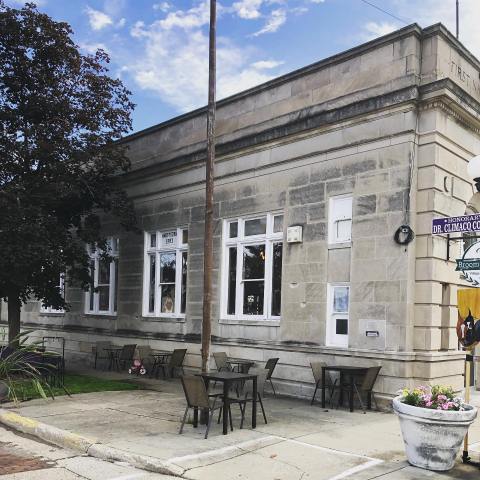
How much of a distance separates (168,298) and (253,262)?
138 inches

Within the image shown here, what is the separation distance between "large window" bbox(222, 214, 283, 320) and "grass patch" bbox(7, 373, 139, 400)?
2.97m

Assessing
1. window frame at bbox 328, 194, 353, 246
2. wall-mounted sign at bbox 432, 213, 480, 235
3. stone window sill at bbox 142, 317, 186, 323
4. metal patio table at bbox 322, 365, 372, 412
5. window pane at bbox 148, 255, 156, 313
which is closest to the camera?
wall-mounted sign at bbox 432, 213, 480, 235

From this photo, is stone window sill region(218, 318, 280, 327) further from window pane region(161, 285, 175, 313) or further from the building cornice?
the building cornice

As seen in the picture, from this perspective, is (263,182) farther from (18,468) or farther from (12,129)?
(18,468)

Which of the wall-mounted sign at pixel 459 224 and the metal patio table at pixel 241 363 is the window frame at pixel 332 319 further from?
the wall-mounted sign at pixel 459 224

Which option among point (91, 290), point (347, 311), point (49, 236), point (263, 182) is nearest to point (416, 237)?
point (347, 311)

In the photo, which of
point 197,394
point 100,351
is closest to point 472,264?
point 197,394

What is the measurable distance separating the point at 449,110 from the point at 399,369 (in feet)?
16.1

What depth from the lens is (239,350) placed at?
13.5m

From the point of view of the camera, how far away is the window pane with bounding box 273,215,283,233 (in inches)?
518

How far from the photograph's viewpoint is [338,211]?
39.2ft

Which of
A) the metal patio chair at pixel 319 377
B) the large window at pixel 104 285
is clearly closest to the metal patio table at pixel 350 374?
the metal patio chair at pixel 319 377

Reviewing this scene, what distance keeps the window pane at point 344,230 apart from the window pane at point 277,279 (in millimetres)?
1650

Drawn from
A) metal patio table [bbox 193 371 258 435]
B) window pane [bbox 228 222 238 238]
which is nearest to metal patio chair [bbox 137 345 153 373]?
window pane [bbox 228 222 238 238]
